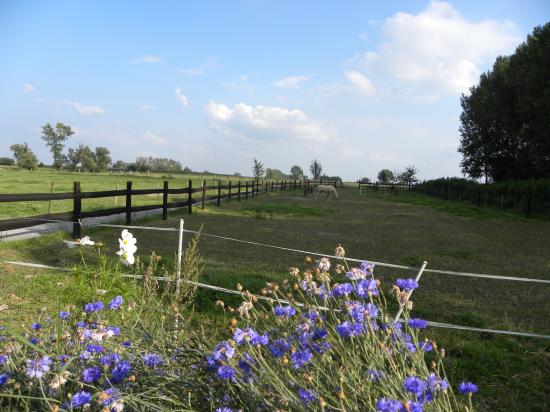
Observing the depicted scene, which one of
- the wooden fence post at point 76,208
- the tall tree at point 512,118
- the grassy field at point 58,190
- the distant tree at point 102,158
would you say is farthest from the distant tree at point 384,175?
the wooden fence post at point 76,208

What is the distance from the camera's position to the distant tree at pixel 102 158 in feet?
316

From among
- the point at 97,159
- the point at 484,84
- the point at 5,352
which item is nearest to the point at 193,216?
the point at 5,352

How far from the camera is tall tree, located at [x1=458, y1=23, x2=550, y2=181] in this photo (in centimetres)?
2650

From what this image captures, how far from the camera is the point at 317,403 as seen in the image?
142 cm

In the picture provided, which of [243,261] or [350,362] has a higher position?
[350,362]

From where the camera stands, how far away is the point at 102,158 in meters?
97.8

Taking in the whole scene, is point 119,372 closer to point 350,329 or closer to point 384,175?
point 350,329

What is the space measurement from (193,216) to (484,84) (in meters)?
38.4

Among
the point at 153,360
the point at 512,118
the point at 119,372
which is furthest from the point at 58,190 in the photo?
the point at 512,118

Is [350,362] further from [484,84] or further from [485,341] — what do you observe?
[484,84]

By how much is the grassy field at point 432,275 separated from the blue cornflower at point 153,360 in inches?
31.4

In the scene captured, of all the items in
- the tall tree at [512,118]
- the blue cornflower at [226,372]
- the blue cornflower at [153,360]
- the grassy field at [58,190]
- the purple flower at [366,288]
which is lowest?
the grassy field at [58,190]

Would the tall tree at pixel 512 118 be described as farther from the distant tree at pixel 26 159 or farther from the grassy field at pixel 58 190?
the distant tree at pixel 26 159

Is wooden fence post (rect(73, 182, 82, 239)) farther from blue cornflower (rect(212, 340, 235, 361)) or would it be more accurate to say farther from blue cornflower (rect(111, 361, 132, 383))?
blue cornflower (rect(212, 340, 235, 361))
